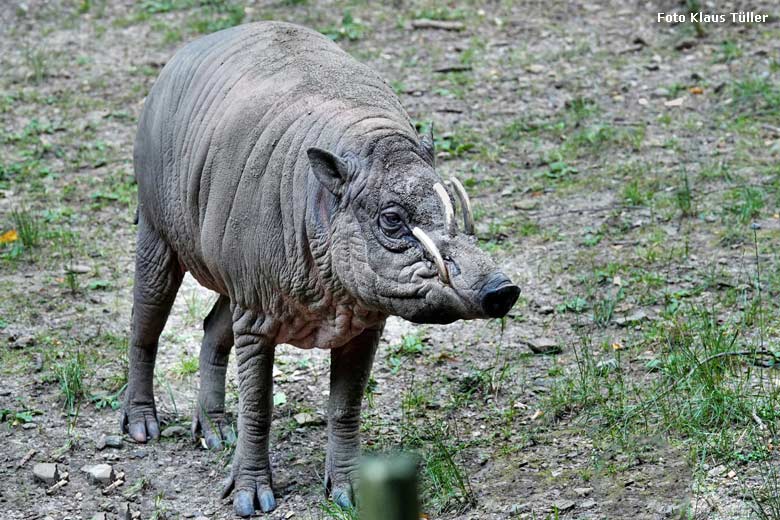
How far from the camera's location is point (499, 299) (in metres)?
3.77

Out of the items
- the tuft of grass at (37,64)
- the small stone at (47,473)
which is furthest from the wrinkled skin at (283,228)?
the tuft of grass at (37,64)

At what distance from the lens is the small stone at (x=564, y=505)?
433cm

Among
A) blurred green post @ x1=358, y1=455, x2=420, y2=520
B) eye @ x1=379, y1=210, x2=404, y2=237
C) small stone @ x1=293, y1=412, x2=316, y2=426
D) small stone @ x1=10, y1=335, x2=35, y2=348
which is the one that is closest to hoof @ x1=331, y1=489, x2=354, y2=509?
small stone @ x1=293, y1=412, x2=316, y2=426

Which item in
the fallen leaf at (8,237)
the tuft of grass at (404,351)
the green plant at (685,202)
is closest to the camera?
the tuft of grass at (404,351)

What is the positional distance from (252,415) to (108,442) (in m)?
1.04

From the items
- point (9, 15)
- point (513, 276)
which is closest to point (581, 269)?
point (513, 276)

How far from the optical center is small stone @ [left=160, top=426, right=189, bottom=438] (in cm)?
562

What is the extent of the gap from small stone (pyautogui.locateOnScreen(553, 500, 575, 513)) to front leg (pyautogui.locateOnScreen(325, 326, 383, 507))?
0.95 metres

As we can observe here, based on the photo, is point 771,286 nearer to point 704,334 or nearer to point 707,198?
point 704,334

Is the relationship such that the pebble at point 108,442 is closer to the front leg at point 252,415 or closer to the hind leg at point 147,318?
the hind leg at point 147,318

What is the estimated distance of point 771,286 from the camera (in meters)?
6.04

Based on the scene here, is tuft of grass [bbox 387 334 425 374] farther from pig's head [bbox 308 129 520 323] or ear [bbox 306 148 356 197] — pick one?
ear [bbox 306 148 356 197]

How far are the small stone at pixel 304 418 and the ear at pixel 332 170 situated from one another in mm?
1771

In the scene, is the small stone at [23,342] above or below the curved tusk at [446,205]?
below
